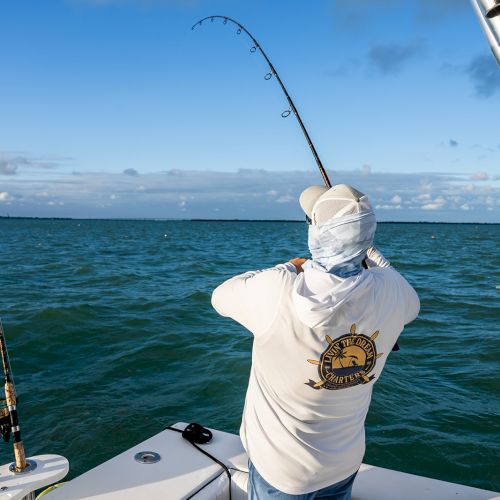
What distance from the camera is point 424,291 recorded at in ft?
42.7

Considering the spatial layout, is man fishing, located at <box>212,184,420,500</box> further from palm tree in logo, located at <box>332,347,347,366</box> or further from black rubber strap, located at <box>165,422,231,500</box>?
black rubber strap, located at <box>165,422,231,500</box>

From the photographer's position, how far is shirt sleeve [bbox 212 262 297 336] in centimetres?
149

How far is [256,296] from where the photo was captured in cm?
152

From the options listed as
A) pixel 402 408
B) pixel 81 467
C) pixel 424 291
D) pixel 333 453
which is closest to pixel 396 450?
pixel 402 408

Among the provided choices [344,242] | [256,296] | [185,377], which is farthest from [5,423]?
[185,377]

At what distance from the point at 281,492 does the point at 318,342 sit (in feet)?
1.89

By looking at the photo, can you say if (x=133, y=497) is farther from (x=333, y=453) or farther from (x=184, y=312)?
(x=184, y=312)

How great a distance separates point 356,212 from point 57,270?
54.6 ft

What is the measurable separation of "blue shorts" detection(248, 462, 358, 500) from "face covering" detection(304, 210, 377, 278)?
78 cm

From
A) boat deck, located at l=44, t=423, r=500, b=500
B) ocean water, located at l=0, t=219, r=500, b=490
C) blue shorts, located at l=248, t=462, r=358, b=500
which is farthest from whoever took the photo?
ocean water, located at l=0, t=219, r=500, b=490

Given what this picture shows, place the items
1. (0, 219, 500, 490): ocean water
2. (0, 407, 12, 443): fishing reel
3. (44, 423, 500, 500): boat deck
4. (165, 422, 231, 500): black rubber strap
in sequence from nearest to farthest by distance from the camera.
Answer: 1. (44, 423, 500, 500): boat deck
2. (0, 407, 12, 443): fishing reel
3. (165, 422, 231, 500): black rubber strap
4. (0, 219, 500, 490): ocean water

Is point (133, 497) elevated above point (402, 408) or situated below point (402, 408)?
above

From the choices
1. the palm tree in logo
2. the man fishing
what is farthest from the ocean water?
the palm tree in logo

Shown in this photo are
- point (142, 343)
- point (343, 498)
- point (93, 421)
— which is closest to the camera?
point (343, 498)
